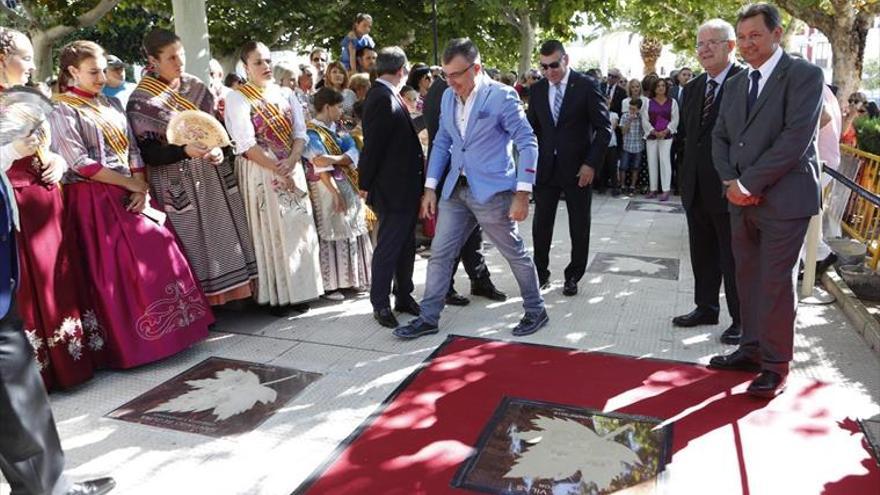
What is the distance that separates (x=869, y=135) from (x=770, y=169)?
6221 millimetres

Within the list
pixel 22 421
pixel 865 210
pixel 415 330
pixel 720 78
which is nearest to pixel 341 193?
pixel 415 330

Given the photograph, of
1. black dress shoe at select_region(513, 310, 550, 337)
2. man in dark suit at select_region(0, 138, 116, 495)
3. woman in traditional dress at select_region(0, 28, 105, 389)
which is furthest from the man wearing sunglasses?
man in dark suit at select_region(0, 138, 116, 495)

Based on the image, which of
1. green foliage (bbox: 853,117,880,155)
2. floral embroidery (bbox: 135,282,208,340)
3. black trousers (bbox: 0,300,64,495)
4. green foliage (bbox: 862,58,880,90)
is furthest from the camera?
green foliage (bbox: 862,58,880,90)

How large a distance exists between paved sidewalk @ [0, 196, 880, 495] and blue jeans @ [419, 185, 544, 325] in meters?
0.24

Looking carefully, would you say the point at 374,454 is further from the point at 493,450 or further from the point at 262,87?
the point at 262,87

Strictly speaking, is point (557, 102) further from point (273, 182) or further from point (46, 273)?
point (46, 273)

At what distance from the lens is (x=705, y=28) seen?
415 centimetres

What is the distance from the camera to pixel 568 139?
535 cm

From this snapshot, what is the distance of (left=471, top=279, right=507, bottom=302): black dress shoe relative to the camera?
17.6 feet

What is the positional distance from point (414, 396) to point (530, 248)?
383 cm

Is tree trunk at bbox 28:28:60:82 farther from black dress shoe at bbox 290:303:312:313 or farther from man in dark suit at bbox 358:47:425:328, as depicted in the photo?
man in dark suit at bbox 358:47:425:328

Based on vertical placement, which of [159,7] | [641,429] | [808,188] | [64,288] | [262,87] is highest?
[159,7]

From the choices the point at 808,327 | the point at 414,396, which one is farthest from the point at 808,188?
the point at 414,396

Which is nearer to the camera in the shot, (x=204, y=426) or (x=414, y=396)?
(x=204, y=426)
